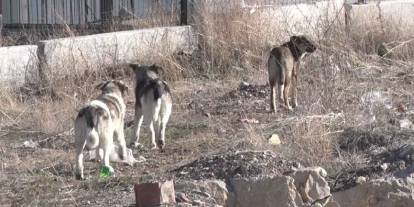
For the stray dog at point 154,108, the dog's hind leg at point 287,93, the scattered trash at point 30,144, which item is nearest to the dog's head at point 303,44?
the dog's hind leg at point 287,93

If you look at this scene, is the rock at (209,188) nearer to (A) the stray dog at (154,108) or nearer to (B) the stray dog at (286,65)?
(A) the stray dog at (154,108)

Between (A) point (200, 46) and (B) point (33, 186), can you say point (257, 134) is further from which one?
(A) point (200, 46)

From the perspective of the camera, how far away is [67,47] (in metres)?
13.3

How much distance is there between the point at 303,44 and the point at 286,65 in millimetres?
463

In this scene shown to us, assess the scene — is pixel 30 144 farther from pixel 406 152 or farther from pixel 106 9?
pixel 106 9

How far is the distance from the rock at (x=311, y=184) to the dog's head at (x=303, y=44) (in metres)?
5.16

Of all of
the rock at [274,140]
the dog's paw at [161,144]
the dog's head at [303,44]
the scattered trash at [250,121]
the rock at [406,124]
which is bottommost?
the dog's paw at [161,144]

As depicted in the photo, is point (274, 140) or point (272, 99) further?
point (272, 99)

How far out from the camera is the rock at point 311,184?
7535 millimetres

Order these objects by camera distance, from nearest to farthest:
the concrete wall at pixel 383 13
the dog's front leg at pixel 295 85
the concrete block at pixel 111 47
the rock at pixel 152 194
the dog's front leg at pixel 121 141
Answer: the rock at pixel 152 194
the dog's front leg at pixel 121 141
the dog's front leg at pixel 295 85
the concrete block at pixel 111 47
the concrete wall at pixel 383 13

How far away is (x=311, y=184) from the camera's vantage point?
7562 millimetres

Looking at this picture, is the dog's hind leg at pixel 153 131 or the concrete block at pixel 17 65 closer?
the dog's hind leg at pixel 153 131

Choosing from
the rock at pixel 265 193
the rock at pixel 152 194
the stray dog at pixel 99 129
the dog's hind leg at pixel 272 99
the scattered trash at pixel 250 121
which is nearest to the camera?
the rock at pixel 152 194

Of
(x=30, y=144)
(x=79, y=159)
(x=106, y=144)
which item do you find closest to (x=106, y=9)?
(x=30, y=144)
